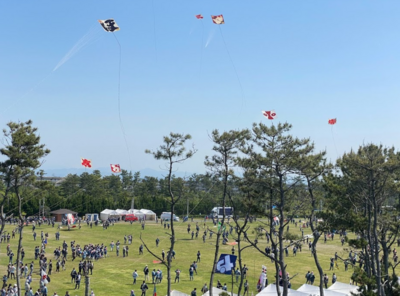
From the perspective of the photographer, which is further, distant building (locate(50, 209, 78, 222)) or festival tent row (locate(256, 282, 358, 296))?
distant building (locate(50, 209, 78, 222))

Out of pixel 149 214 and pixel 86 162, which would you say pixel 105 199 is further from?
pixel 86 162

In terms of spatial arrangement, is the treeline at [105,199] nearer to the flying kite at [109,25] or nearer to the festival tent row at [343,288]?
the festival tent row at [343,288]

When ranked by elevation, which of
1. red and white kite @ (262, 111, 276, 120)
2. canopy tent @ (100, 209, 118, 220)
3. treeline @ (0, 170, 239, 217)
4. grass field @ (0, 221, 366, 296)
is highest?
red and white kite @ (262, 111, 276, 120)

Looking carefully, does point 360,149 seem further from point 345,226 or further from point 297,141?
point 345,226

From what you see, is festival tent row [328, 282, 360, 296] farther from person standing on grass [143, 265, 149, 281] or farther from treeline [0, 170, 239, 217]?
treeline [0, 170, 239, 217]

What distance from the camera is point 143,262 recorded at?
42.9 metres

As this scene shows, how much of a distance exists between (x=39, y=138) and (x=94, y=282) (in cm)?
1348

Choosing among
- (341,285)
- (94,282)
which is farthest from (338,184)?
(94,282)

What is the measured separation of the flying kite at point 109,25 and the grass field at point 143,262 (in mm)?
18909

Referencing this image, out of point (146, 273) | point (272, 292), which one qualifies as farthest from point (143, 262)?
point (272, 292)

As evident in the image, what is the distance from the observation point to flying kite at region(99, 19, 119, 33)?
988 inches

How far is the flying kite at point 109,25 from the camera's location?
82.3 feet

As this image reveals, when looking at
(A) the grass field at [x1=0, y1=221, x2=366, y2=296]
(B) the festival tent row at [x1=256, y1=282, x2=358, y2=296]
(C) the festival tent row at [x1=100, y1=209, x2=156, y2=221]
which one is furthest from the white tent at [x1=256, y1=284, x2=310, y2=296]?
(C) the festival tent row at [x1=100, y1=209, x2=156, y2=221]

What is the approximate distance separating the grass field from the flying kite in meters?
18.9
